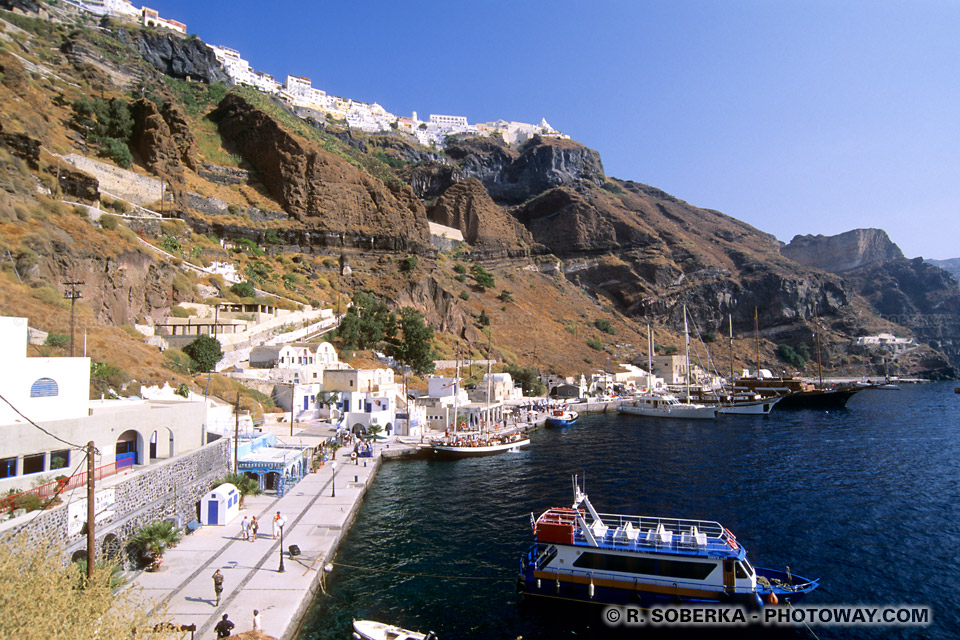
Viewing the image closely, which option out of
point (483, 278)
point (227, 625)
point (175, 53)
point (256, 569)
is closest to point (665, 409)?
point (483, 278)

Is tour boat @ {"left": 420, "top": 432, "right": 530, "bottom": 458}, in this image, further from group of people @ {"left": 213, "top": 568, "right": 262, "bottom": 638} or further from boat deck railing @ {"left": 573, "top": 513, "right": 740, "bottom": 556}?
group of people @ {"left": 213, "top": 568, "right": 262, "bottom": 638}

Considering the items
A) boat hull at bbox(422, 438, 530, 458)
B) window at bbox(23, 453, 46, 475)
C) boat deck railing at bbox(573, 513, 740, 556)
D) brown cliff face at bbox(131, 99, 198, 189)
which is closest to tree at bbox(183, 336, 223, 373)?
boat hull at bbox(422, 438, 530, 458)

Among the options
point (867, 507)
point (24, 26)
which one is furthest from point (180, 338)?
point (24, 26)

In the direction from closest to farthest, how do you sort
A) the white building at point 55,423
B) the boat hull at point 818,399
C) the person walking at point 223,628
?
the person walking at point 223,628 → the white building at point 55,423 → the boat hull at point 818,399

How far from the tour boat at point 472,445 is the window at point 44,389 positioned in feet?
87.1

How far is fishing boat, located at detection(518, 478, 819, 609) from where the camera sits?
17.8 meters

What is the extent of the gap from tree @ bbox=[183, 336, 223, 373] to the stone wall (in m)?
22.2

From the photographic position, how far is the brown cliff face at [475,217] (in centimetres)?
13550

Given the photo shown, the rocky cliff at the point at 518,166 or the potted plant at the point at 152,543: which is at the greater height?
the rocky cliff at the point at 518,166

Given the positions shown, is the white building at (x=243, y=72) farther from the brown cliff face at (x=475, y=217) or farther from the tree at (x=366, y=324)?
the tree at (x=366, y=324)

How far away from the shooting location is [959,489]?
33438 millimetres

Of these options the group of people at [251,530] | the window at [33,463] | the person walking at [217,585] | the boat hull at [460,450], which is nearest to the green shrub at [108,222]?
the boat hull at [460,450]

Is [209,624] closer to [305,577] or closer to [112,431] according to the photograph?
[305,577]

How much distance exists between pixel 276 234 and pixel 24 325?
72851 mm
